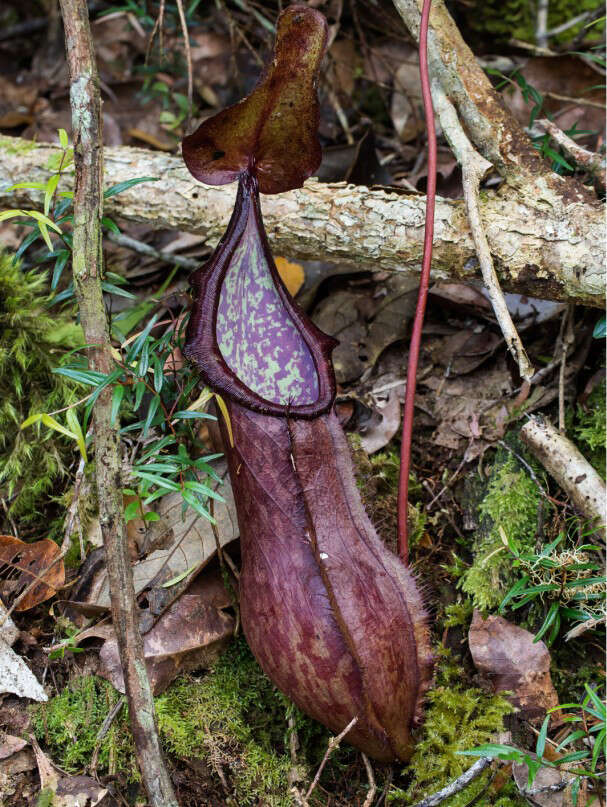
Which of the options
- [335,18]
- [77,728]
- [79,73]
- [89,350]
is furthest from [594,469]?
[335,18]

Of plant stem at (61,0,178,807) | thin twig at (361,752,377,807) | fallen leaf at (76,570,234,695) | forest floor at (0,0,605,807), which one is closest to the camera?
plant stem at (61,0,178,807)

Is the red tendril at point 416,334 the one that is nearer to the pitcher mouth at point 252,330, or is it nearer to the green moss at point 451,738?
the pitcher mouth at point 252,330

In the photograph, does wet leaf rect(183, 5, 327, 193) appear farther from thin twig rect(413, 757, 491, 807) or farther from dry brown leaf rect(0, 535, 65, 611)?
thin twig rect(413, 757, 491, 807)

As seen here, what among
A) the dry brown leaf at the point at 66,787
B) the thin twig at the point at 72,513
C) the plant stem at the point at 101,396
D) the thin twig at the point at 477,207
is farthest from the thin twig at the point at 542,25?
the dry brown leaf at the point at 66,787

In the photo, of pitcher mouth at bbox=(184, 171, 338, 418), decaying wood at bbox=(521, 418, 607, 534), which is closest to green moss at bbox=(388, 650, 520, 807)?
decaying wood at bbox=(521, 418, 607, 534)

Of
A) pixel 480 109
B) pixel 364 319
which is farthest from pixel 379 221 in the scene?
pixel 364 319

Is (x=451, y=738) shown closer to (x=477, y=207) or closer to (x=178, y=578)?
(x=178, y=578)

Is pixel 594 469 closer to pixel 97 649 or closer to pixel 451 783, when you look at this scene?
pixel 451 783
